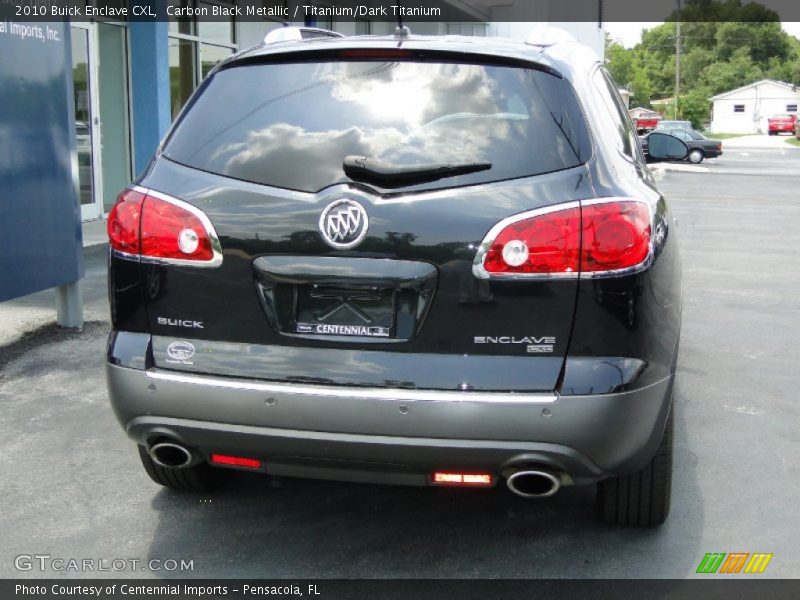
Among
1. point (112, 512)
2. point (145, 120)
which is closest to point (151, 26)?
point (145, 120)

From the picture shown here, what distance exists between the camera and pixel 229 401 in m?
3.13

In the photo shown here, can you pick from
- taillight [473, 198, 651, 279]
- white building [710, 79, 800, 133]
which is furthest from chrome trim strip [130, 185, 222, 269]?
white building [710, 79, 800, 133]

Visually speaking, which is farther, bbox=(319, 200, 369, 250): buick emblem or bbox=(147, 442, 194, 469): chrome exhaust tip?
bbox=(147, 442, 194, 469): chrome exhaust tip

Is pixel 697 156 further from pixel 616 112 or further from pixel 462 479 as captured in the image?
pixel 462 479

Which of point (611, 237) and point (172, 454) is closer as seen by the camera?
point (611, 237)

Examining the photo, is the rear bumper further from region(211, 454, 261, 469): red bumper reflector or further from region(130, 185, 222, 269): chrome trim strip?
region(130, 185, 222, 269): chrome trim strip

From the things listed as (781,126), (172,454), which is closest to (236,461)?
(172,454)

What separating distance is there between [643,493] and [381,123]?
1629 mm

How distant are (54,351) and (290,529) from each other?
3.37 metres

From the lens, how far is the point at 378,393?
120 inches

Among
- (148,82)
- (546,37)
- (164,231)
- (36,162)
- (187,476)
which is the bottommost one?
(187,476)

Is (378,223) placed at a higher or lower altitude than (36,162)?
lower

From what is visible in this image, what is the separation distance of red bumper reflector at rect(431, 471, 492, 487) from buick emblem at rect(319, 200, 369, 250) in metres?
0.76

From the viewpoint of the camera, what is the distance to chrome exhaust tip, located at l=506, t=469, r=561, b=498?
10.2 ft
